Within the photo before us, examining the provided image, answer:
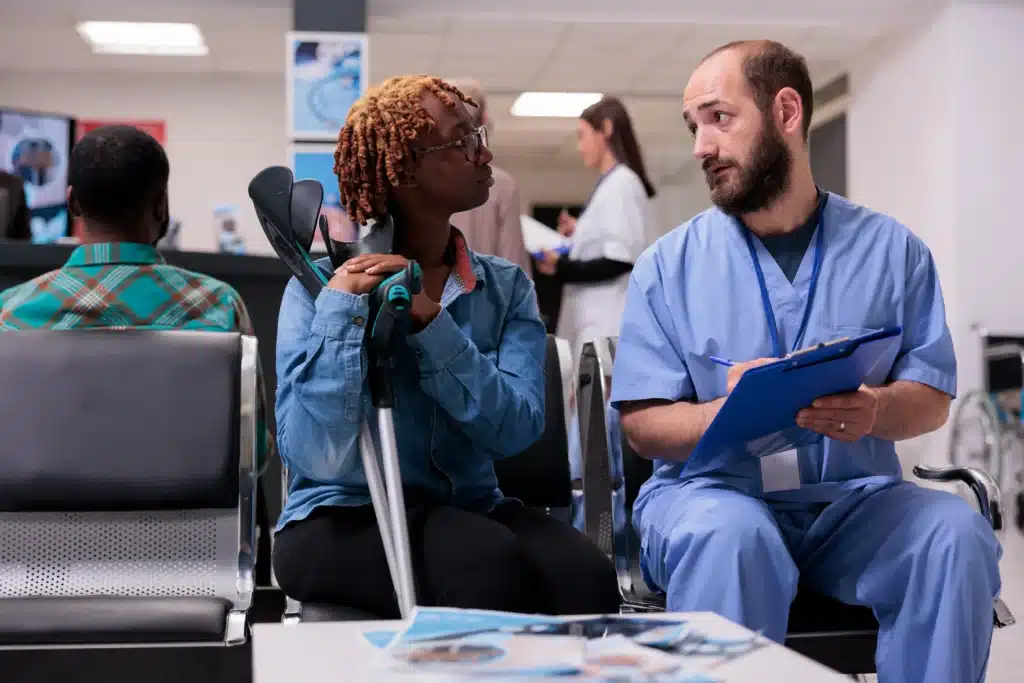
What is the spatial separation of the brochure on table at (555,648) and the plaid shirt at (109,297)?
1.09m

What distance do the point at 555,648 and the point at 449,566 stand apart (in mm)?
571

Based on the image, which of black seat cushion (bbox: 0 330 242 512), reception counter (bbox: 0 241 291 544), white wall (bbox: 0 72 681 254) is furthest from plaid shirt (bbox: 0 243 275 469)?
white wall (bbox: 0 72 681 254)

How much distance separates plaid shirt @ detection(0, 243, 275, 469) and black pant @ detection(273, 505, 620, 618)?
48 cm

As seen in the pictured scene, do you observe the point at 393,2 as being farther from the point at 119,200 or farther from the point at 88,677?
the point at 88,677

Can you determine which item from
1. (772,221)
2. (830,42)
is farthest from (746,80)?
(830,42)

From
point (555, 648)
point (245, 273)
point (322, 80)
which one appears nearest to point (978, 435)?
point (322, 80)

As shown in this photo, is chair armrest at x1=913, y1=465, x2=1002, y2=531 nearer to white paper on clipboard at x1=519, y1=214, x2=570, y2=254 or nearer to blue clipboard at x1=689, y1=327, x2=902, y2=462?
blue clipboard at x1=689, y1=327, x2=902, y2=462

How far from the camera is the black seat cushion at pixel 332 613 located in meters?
1.51

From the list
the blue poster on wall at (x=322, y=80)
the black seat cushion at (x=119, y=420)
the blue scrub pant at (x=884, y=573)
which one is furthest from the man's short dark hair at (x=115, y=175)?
the blue poster on wall at (x=322, y=80)

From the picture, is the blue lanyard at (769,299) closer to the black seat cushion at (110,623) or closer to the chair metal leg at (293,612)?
the chair metal leg at (293,612)

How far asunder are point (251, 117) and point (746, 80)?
838 centimetres

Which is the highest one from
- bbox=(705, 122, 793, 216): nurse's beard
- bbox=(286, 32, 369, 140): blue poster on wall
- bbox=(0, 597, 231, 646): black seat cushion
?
bbox=(286, 32, 369, 140): blue poster on wall

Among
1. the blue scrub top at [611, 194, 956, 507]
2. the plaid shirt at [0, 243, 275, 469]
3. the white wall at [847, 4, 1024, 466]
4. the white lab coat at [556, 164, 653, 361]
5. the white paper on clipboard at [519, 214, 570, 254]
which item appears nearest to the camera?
the blue scrub top at [611, 194, 956, 507]

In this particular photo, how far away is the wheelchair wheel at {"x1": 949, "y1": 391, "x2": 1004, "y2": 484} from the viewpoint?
580cm
